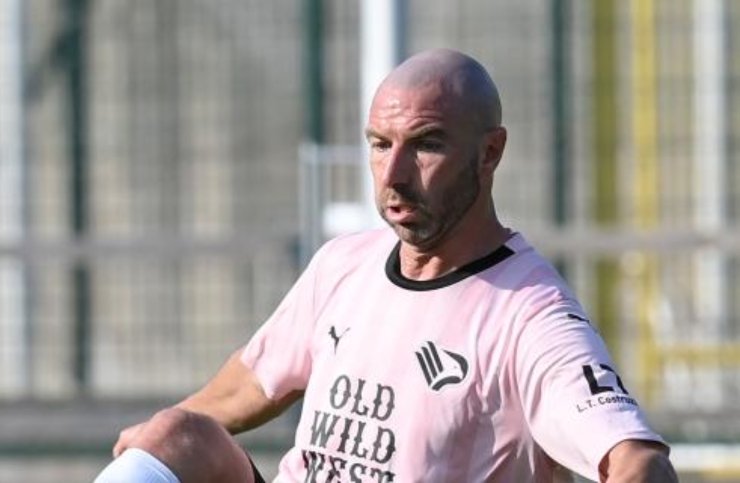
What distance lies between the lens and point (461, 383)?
3.82 m

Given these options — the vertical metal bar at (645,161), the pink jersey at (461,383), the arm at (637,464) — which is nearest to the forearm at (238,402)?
the pink jersey at (461,383)

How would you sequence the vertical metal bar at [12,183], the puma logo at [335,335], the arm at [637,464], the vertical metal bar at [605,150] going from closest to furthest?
the arm at [637,464], the puma logo at [335,335], the vertical metal bar at [605,150], the vertical metal bar at [12,183]

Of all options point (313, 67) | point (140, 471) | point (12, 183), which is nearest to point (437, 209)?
point (140, 471)

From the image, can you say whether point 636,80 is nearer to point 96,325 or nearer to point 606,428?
point 96,325

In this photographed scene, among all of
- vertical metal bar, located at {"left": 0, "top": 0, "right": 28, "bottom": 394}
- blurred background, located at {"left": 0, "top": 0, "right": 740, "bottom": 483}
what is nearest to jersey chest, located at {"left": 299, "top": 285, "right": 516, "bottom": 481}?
blurred background, located at {"left": 0, "top": 0, "right": 740, "bottom": 483}

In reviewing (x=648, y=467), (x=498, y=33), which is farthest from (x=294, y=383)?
(x=498, y=33)

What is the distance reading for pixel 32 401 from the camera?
8133 mm

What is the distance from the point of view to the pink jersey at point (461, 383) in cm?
366

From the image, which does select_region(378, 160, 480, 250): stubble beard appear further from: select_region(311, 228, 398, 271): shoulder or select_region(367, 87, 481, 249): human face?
select_region(311, 228, 398, 271): shoulder

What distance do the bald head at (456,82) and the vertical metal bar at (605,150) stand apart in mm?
4999

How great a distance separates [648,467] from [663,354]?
5.25 meters

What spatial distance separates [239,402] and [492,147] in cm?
77

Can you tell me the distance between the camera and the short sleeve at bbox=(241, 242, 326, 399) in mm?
4223

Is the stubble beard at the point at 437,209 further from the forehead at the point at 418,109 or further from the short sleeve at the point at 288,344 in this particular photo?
the short sleeve at the point at 288,344
